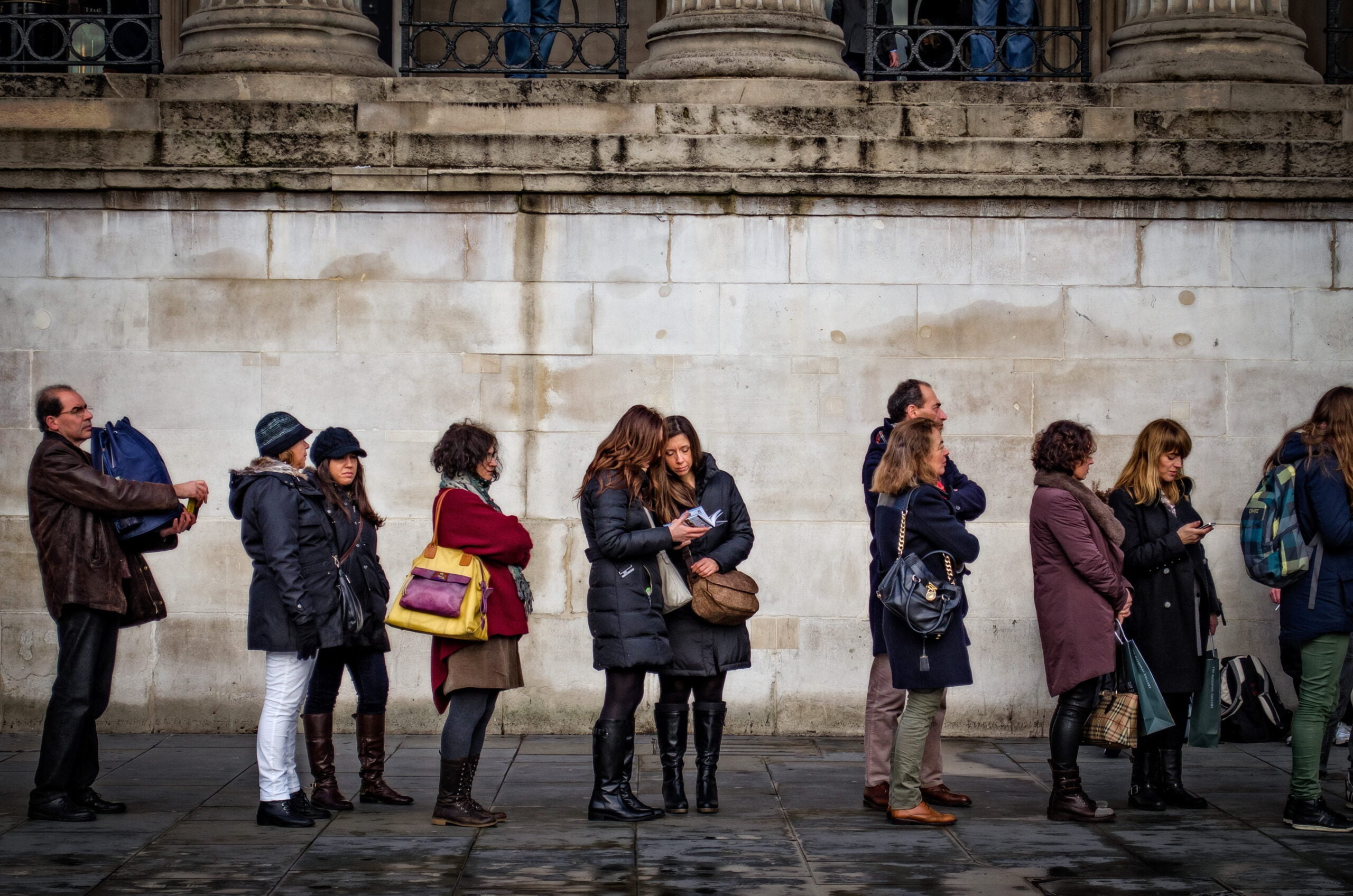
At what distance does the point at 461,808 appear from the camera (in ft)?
22.8

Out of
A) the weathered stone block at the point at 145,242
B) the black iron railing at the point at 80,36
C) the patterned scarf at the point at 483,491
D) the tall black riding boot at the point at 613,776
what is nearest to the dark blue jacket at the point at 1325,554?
the tall black riding boot at the point at 613,776

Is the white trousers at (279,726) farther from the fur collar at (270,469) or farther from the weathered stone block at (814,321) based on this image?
the weathered stone block at (814,321)

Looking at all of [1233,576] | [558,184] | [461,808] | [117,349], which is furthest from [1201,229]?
[117,349]

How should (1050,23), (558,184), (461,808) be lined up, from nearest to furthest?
1. (461,808)
2. (558,184)
3. (1050,23)

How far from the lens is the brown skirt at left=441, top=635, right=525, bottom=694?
22.7ft

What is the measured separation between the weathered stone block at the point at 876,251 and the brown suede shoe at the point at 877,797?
3371mm

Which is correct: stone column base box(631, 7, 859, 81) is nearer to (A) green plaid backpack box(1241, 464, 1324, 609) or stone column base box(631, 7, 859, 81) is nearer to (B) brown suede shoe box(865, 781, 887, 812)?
(A) green plaid backpack box(1241, 464, 1324, 609)

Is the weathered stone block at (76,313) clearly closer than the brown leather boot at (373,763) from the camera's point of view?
No

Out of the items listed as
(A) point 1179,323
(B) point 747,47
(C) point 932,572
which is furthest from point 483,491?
(A) point 1179,323

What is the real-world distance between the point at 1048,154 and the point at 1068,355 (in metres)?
1.19

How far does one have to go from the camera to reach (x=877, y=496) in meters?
7.41

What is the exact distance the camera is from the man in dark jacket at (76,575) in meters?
7.05

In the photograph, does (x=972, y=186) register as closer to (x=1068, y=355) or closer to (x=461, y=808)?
(x=1068, y=355)

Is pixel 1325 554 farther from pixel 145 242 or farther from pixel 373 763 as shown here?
pixel 145 242
